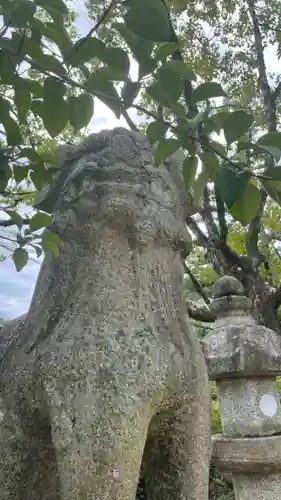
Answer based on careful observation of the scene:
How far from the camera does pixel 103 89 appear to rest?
0.59m

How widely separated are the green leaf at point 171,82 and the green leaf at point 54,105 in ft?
0.31

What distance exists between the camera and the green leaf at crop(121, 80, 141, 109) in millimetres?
581

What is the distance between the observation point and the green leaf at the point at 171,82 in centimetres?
57

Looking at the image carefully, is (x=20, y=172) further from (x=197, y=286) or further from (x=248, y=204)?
(x=197, y=286)

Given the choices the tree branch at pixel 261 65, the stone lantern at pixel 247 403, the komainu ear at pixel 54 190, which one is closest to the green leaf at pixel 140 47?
the komainu ear at pixel 54 190

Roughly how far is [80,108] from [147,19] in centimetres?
15

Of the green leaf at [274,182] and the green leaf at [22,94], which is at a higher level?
the green leaf at [22,94]

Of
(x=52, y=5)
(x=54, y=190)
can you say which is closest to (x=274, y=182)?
(x=52, y=5)

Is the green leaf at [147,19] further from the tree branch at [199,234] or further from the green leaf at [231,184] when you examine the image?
the tree branch at [199,234]

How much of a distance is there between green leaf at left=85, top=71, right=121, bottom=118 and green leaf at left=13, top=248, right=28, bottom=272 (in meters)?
0.38

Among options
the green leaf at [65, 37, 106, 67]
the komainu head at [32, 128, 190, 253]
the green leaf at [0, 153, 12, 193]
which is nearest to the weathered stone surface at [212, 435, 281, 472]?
the komainu head at [32, 128, 190, 253]

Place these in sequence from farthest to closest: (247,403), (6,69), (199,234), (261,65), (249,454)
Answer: (199,234)
(261,65)
(247,403)
(249,454)
(6,69)

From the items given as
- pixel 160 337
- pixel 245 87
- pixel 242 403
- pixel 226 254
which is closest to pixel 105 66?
pixel 160 337

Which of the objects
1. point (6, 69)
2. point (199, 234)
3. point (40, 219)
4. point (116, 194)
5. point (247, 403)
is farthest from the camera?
point (199, 234)
